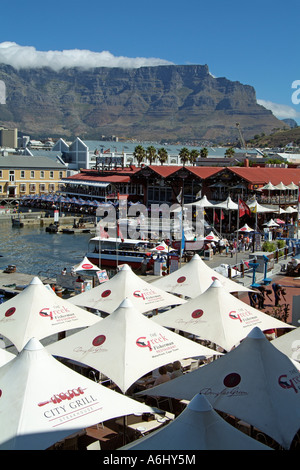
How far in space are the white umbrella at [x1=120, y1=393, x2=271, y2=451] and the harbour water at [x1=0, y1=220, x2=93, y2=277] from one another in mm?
24200

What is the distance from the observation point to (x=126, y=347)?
10578 mm

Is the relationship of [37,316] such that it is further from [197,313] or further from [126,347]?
[197,313]

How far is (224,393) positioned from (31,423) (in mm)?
3135

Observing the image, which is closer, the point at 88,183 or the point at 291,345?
the point at 291,345

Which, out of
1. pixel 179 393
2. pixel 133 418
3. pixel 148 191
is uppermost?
pixel 148 191

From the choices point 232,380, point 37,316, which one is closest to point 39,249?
point 37,316

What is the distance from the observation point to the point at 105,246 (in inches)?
1323

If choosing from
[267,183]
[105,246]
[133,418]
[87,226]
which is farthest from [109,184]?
[133,418]

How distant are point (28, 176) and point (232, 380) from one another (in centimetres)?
6886

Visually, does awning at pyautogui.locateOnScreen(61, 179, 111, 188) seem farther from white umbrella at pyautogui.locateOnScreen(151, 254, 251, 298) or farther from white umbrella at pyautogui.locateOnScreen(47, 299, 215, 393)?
white umbrella at pyautogui.locateOnScreen(47, 299, 215, 393)

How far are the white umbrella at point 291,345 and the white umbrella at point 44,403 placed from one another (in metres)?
3.77

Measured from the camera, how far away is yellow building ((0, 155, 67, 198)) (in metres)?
72.6
